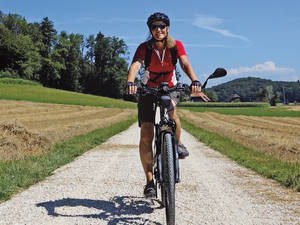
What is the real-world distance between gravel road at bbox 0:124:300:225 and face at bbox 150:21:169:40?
6.56ft

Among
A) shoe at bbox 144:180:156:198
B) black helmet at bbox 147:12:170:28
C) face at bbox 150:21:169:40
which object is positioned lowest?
shoe at bbox 144:180:156:198

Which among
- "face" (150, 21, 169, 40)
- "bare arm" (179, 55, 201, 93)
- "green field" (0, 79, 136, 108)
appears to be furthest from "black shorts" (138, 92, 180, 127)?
"green field" (0, 79, 136, 108)

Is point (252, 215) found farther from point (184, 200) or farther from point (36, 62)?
point (36, 62)

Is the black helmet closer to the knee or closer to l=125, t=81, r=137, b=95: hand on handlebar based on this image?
l=125, t=81, r=137, b=95: hand on handlebar

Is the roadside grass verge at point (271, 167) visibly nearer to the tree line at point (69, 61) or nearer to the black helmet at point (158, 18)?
the black helmet at point (158, 18)

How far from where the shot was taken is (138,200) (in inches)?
184

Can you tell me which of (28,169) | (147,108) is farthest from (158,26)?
(28,169)

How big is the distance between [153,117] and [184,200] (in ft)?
3.86

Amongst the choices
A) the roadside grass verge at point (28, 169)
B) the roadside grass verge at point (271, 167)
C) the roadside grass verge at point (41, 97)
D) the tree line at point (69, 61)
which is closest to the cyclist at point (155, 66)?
the roadside grass verge at point (28, 169)

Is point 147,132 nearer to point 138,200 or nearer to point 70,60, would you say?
point 138,200

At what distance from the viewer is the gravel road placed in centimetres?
385

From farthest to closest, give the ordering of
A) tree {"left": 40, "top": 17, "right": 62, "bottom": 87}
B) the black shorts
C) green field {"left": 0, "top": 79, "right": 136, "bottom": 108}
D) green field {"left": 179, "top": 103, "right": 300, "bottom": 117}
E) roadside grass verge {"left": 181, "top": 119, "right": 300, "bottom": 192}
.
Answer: tree {"left": 40, "top": 17, "right": 62, "bottom": 87}, green field {"left": 0, "top": 79, "right": 136, "bottom": 108}, green field {"left": 179, "top": 103, "right": 300, "bottom": 117}, roadside grass verge {"left": 181, "top": 119, "right": 300, "bottom": 192}, the black shorts

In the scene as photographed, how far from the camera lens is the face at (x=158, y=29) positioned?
4.11 metres

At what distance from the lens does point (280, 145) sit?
1119 cm
